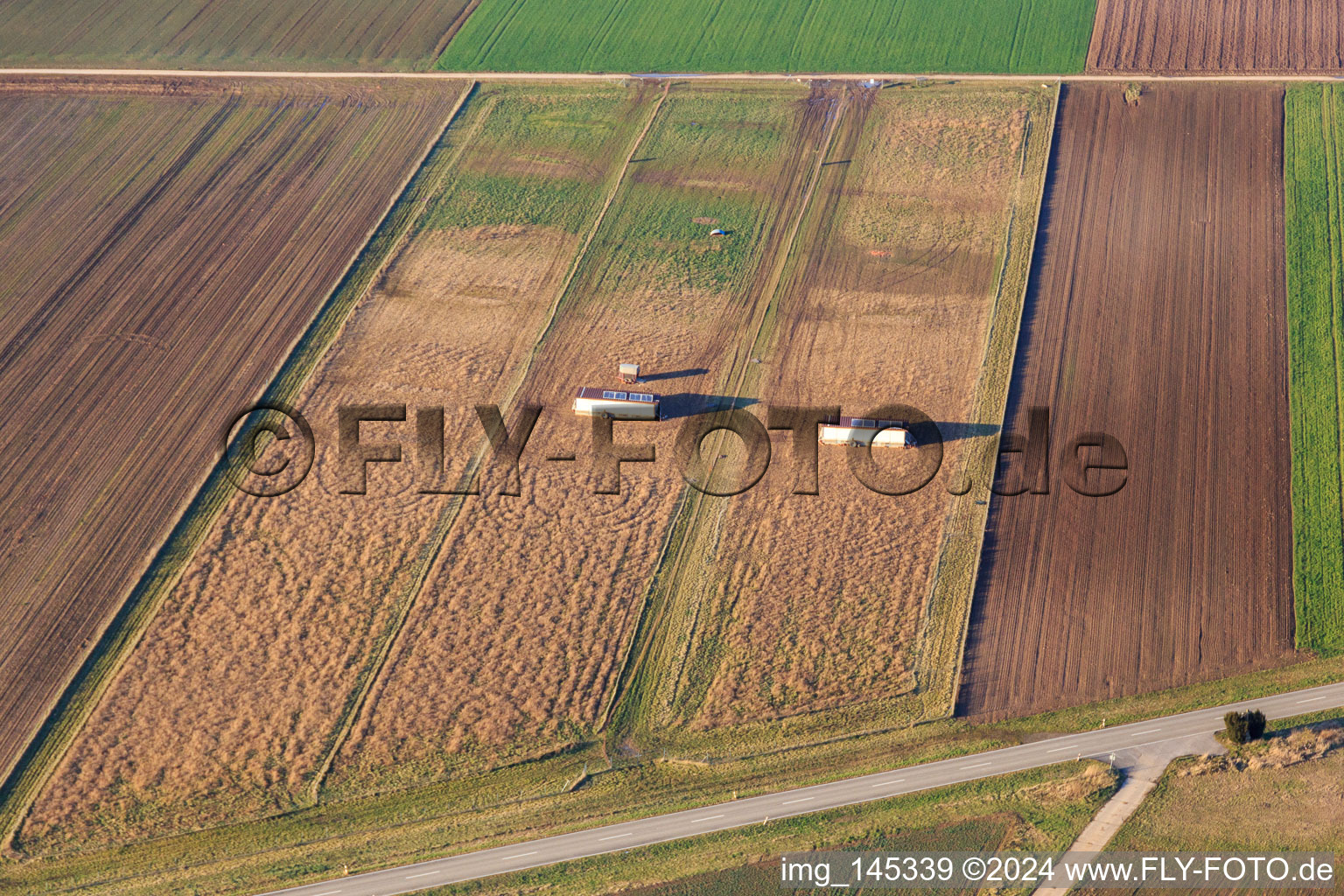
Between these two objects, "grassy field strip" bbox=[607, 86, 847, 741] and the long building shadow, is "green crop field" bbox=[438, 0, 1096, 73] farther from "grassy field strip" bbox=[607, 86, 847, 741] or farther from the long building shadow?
the long building shadow

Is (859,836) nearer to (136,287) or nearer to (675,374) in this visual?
(675,374)

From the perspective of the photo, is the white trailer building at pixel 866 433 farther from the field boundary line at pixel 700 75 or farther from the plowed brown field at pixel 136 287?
the field boundary line at pixel 700 75

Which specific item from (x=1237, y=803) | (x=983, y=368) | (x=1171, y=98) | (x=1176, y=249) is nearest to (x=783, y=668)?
(x=1237, y=803)

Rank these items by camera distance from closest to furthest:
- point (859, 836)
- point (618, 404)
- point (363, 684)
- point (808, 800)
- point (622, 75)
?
point (859, 836), point (808, 800), point (363, 684), point (618, 404), point (622, 75)

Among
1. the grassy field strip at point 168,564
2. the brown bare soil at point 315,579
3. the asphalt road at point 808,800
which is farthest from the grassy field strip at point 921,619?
the grassy field strip at point 168,564

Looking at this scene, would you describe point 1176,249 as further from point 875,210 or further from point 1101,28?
point 1101,28

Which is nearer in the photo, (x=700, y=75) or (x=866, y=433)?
(x=866, y=433)

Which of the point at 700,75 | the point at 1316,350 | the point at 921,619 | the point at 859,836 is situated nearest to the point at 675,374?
the point at 921,619
